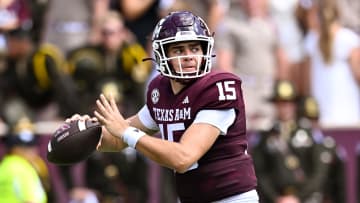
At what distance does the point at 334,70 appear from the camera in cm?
1154

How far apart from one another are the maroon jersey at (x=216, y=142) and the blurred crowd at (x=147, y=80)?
12.7ft

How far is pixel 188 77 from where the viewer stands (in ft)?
20.7

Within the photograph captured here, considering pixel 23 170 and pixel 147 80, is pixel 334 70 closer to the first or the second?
pixel 147 80

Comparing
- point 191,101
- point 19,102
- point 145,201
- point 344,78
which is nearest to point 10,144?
point 19,102

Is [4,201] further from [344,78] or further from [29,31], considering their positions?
[344,78]

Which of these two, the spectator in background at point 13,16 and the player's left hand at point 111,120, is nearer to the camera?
the player's left hand at point 111,120

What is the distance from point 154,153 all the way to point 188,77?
19.1 inches

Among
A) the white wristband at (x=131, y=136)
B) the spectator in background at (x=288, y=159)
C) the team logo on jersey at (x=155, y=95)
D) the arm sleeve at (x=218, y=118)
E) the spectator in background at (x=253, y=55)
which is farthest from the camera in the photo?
the spectator in background at (x=253, y=55)

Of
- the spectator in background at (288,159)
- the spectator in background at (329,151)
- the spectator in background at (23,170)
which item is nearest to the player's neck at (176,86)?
the spectator in background at (23,170)

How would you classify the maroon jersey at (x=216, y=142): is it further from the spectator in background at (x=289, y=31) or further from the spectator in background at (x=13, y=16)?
the spectator in background at (x=289, y=31)

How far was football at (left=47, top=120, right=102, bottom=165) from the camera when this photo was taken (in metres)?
6.45

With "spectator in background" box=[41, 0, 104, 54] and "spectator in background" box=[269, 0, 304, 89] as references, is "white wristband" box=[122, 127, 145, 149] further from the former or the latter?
"spectator in background" box=[269, 0, 304, 89]

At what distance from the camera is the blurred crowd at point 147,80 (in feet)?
35.3

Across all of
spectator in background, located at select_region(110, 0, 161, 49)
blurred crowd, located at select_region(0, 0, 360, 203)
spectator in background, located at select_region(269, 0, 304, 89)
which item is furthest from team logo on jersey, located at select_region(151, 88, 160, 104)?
spectator in background, located at select_region(269, 0, 304, 89)
